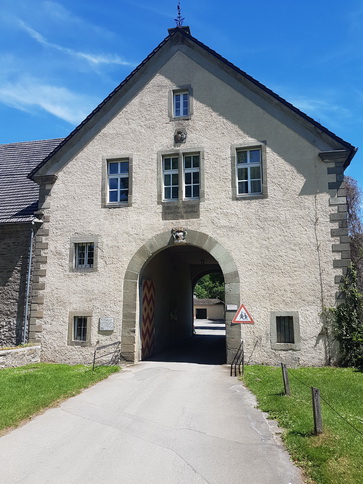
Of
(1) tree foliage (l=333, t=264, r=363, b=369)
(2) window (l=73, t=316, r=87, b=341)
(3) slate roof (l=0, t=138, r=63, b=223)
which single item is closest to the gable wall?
(2) window (l=73, t=316, r=87, b=341)

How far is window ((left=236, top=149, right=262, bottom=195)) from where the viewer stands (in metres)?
13.4

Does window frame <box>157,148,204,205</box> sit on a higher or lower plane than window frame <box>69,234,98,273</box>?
higher

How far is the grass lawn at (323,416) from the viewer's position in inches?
187

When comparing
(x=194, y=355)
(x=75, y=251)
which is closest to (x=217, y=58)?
(x=75, y=251)

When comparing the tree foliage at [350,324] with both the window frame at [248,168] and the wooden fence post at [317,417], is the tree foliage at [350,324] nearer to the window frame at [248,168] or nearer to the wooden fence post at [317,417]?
the window frame at [248,168]

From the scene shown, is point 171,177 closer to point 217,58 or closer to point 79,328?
point 217,58

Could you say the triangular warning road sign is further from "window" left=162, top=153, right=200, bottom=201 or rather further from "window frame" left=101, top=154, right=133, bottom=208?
"window frame" left=101, top=154, right=133, bottom=208

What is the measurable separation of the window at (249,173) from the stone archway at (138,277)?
2174mm

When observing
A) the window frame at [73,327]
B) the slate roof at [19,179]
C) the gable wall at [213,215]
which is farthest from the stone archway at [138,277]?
the slate roof at [19,179]

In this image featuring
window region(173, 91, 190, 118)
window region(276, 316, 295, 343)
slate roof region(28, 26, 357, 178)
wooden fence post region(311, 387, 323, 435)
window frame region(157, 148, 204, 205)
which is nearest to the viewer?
wooden fence post region(311, 387, 323, 435)

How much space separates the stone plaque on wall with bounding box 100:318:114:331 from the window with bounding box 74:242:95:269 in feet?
6.98

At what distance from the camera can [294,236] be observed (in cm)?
1262

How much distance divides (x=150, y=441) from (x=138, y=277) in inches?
311

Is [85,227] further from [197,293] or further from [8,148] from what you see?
[197,293]
